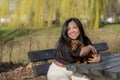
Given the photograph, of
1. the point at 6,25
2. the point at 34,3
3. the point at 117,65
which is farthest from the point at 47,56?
the point at 6,25

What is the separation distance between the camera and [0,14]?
15188 mm

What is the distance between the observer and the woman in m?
3.78

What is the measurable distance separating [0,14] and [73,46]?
38.7 feet

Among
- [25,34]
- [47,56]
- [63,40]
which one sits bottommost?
[25,34]

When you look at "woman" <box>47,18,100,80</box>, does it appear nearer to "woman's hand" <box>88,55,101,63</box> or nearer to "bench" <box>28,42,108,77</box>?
"woman's hand" <box>88,55,101,63</box>

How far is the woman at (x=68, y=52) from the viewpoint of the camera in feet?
12.4

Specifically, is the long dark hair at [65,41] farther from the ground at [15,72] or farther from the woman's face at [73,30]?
the ground at [15,72]

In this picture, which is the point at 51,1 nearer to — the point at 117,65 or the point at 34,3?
the point at 34,3

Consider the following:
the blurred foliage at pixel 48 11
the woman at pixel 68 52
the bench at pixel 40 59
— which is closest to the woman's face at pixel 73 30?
the woman at pixel 68 52

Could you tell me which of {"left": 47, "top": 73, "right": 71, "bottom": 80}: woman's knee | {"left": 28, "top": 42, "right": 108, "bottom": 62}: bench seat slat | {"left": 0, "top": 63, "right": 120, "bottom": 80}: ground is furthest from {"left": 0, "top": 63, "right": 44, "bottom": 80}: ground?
{"left": 47, "top": 73, "right": 71, "bottom": 80}: woman's knee

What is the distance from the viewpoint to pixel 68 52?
3.76m

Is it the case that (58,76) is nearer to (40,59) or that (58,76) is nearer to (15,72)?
(40,59)

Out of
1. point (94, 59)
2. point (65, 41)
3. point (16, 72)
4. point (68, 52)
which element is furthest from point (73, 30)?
point (16, 72)

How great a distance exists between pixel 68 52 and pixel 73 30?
0.28 m
